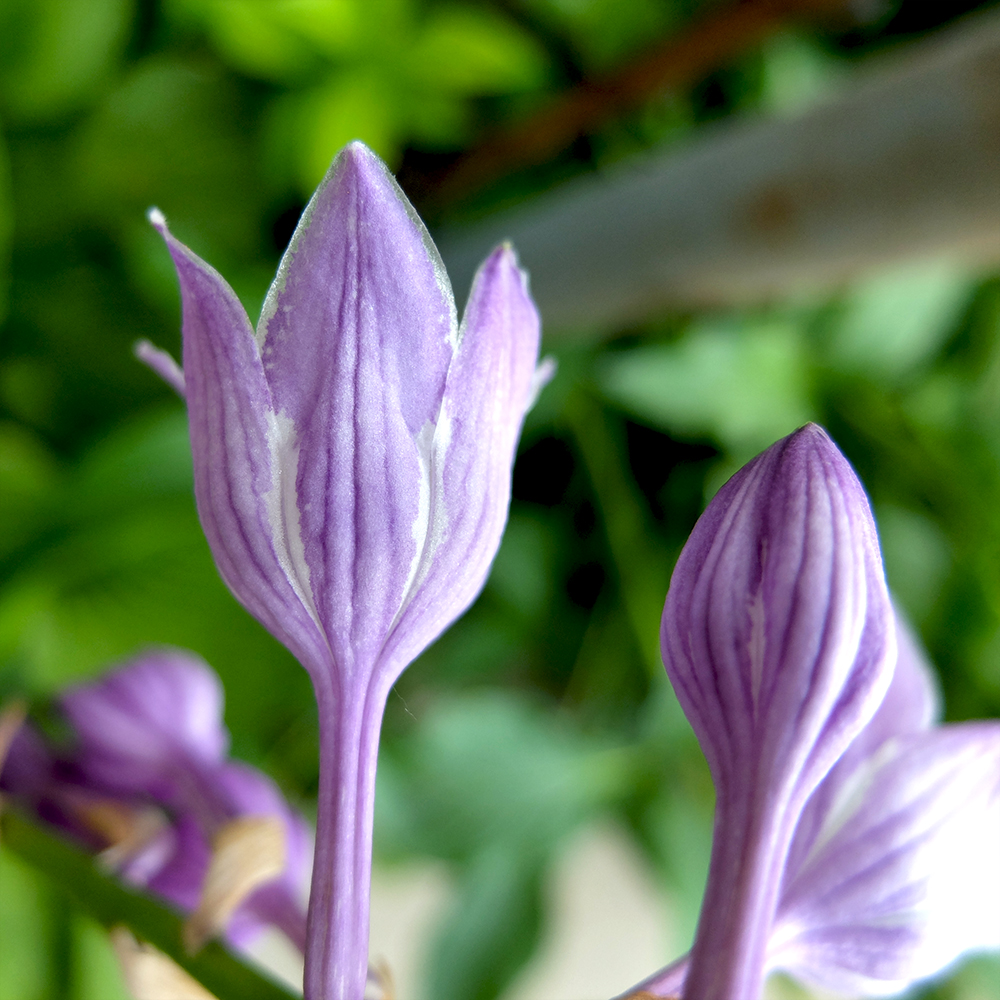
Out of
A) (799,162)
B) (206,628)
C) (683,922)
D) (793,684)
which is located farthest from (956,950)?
(683,922)

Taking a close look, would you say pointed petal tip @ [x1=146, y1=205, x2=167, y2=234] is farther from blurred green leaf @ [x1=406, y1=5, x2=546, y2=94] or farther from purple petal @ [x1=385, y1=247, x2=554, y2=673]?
blurred green leaf @ [x1=406, y1=5, x2=546, y2=94]

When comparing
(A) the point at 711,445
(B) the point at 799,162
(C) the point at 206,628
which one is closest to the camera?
(B) the point at 799,162

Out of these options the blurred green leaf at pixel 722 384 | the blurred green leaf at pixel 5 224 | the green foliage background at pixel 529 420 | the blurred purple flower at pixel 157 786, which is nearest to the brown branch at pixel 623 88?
the green foliage background at pixel 529 420

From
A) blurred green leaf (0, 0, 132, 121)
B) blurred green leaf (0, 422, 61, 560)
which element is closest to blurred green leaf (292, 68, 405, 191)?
blurred green leaf (0, 0, 132, 121)

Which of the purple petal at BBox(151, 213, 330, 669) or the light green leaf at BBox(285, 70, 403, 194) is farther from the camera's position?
the light green leaf at BBox(285, 70, 403, 194)

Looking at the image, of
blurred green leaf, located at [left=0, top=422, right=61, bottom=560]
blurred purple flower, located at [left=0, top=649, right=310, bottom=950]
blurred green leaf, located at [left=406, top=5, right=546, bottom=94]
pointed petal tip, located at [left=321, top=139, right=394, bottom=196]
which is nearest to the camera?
pointed petal tip, located at [left=321, top=139, right=394, bottom=196]

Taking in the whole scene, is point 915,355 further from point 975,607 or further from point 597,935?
point 597,935

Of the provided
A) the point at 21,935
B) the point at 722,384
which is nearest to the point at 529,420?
the point at 722,384

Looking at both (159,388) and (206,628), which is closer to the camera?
(206,628)
